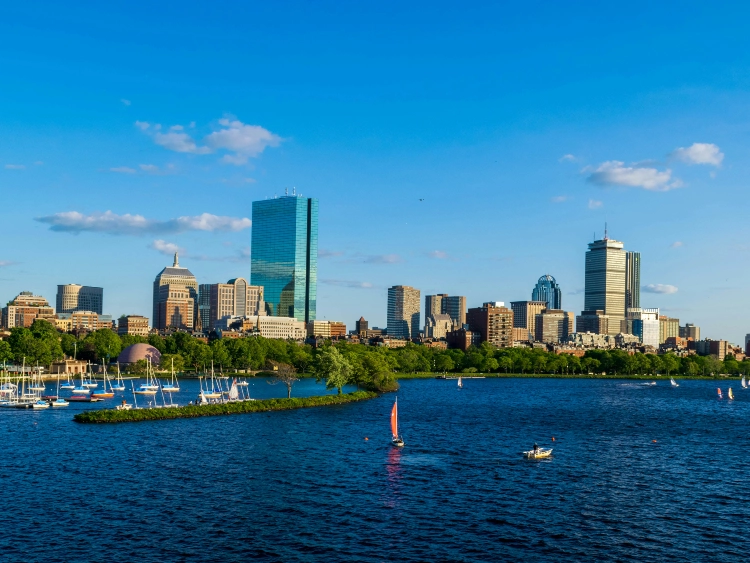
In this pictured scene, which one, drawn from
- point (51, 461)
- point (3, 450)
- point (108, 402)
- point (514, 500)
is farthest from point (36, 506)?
point (108, 402)

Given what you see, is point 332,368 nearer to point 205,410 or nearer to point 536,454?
point 205,410

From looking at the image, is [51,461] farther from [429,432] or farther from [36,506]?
[429,432]

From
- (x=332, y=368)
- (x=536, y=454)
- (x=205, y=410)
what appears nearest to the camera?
(x=536, y=454)

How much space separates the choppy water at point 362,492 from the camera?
55.2 metres

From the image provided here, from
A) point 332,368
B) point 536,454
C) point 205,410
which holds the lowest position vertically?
point 205,410

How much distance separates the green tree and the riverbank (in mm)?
3196

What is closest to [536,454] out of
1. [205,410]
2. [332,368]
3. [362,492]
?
[362,492]

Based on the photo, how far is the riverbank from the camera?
116 m

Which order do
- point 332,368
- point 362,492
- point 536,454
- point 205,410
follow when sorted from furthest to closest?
point 332,368 < point 205,410 < point 536,454 < point 362,492

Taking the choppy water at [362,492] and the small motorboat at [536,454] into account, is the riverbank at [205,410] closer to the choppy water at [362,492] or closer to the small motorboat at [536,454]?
the choppy water at [362,492]

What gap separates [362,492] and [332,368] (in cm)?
8758

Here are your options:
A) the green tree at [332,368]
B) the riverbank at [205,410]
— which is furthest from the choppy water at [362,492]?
the green tree at [332,368]

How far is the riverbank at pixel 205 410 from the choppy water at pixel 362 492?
13.9ft

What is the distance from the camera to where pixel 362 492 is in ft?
233
